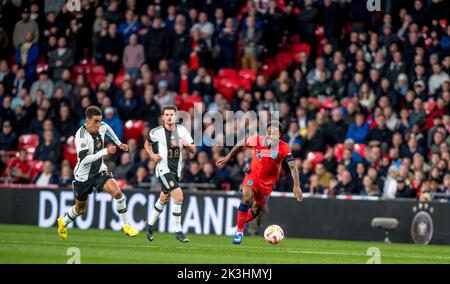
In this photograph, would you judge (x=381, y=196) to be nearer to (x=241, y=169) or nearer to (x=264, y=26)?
(x=241, y=169)

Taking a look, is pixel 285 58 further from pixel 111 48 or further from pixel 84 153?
pixel 84 153

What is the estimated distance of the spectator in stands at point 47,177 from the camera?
27109 mm

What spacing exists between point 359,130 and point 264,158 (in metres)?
7.45

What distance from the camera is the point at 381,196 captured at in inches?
958

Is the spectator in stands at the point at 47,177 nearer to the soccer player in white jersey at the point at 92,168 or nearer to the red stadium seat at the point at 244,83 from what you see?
the red stadium seat at the point at 244,83

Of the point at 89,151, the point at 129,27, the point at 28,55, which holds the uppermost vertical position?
the point at 129,27

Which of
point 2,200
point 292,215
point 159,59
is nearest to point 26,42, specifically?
point 159,59

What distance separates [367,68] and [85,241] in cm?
1083

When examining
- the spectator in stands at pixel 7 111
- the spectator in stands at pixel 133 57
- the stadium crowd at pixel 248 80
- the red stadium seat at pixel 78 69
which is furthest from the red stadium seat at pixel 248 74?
the spectator in stands at pixel 7 111

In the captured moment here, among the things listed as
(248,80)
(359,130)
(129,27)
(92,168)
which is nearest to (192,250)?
(92,168)

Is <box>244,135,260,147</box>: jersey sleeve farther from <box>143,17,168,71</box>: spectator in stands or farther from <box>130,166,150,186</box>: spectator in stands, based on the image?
<box>143,17,168,71</box>: spectator in stands

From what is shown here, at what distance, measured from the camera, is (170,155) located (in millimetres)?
19656

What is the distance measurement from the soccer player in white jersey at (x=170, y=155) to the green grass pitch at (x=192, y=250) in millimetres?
501

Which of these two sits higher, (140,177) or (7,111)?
(7,111)
